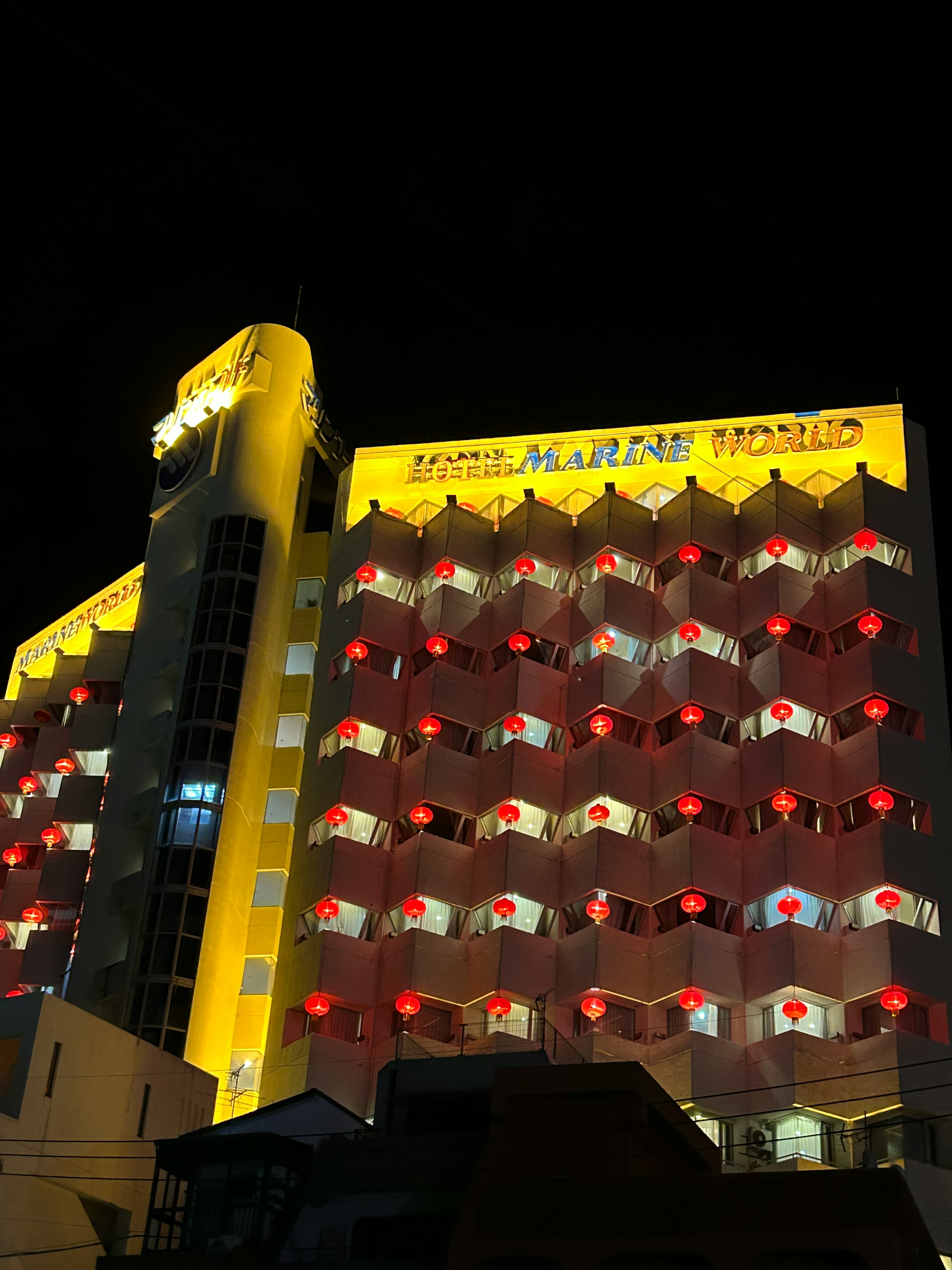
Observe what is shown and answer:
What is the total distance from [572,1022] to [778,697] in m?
13.4

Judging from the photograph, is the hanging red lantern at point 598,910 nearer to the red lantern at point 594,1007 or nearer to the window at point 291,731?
the red lantern at point 594,1007

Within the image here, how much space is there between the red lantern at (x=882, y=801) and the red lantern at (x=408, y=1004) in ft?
54.2

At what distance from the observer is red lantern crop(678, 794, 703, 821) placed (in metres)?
56.0

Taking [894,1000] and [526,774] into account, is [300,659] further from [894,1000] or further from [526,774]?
[894,1000]

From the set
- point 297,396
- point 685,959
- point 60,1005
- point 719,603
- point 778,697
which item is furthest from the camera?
point 297,396

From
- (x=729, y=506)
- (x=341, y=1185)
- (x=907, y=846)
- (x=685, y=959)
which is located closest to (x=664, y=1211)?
(x=341, y=1185)

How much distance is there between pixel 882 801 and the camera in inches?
2125

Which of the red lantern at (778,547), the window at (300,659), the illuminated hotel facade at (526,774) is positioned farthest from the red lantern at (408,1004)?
the red lantern at (778,547)

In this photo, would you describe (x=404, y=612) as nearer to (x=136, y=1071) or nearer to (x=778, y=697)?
(x=778, y=697)

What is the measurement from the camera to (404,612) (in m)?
64.7

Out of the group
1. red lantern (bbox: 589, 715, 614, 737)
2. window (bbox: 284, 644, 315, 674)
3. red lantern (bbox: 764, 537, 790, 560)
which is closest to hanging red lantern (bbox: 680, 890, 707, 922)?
red lantern (bbox: 589, 715, 614, 737)

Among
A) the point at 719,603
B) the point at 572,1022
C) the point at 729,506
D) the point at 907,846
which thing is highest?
the point at 729,506

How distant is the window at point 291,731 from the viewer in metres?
65.0

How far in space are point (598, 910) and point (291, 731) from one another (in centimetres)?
1649
